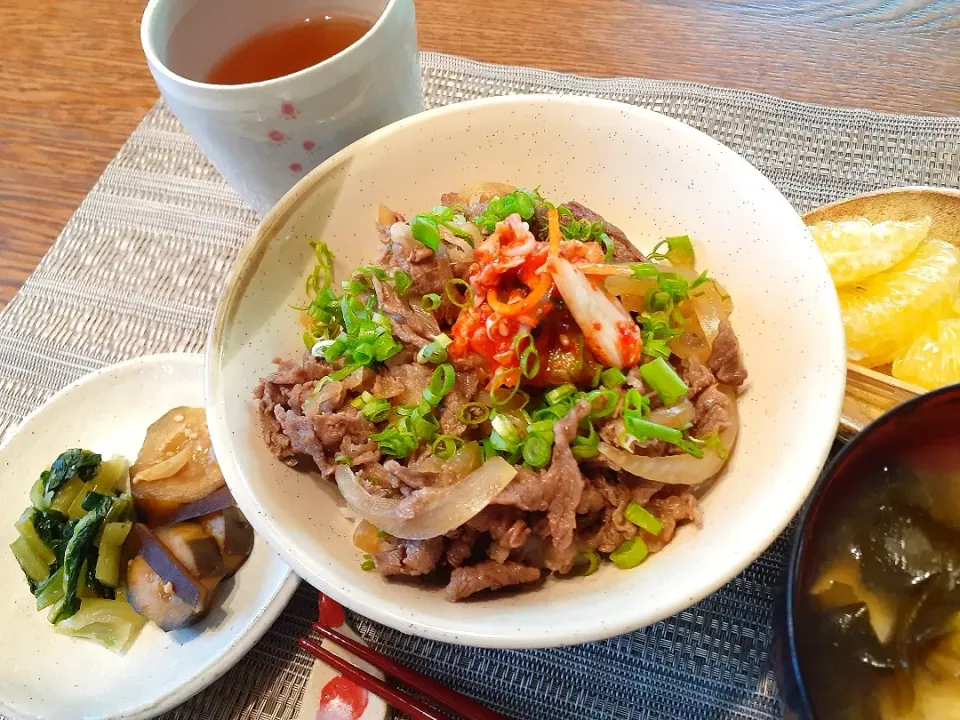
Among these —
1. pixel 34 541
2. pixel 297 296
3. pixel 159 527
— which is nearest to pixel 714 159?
pixel 297 296

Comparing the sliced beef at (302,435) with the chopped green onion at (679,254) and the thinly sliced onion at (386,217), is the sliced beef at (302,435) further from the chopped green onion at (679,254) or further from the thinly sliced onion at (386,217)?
the chopped green onion at (679,254)

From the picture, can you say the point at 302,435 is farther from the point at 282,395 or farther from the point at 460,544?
the point at 460,544

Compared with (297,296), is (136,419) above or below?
below

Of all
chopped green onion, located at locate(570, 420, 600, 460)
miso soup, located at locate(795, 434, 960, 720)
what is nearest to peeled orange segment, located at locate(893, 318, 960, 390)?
miso soup, located at locate(795, 434, 960, 720)

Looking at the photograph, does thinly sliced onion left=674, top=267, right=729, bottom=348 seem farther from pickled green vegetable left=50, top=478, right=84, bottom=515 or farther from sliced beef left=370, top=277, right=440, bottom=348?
pickled green vegetable left=50, top=478, right=84, bottom=515

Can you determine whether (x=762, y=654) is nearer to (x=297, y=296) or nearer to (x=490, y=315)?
(x=490, y=315)

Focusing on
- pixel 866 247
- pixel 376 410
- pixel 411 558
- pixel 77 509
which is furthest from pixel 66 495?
pixel 866 247
